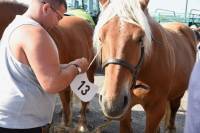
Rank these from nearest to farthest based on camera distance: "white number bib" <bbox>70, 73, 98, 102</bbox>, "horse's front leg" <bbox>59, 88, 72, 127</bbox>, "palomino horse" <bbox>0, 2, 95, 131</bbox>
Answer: "white number bib" <bbox>70, 73, 98, 102</bbox>, "palomino horse" <bbox>0, 2, 95, 131</bbox>, "horse's front leg" <bbox>59, 88, 72, 127</bbox>

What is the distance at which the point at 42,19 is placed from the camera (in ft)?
7.34

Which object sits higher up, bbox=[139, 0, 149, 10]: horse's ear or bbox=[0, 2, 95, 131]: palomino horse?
bbox=[139, 0, 149, 10]: horse's ear

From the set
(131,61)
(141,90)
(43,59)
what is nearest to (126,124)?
(141,90)

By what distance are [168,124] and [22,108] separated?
3.35 meters

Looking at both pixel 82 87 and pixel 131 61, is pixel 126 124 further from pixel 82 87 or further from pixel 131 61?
pixel 82 87

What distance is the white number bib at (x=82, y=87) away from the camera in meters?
2.49

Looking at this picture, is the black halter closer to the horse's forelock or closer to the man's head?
the horse's forelock

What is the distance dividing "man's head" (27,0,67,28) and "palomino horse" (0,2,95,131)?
220 cm

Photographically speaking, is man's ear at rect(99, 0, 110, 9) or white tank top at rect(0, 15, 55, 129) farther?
man's ear at rect(99, 0, 110, 9)

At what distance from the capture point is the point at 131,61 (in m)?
2.75

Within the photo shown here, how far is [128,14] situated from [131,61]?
1.32 ft

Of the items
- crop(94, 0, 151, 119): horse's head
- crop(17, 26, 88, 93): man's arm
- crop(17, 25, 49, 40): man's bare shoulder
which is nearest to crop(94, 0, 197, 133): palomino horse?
crop(94, 0, 151, 119): horse's head

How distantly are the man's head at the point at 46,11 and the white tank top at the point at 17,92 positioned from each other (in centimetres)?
6

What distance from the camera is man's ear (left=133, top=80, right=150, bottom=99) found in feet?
10.7
